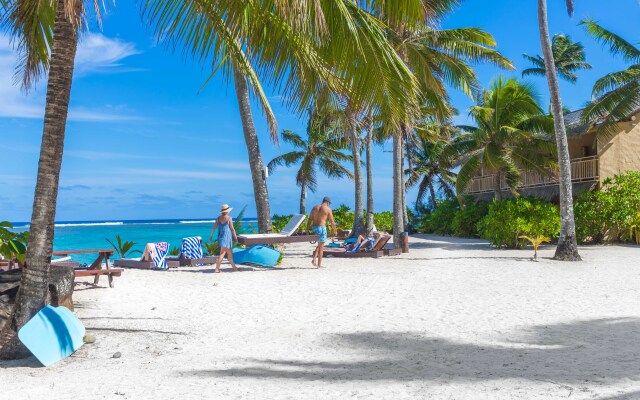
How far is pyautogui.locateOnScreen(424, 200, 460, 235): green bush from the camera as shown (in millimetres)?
31984

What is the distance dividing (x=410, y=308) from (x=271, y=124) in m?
7.31

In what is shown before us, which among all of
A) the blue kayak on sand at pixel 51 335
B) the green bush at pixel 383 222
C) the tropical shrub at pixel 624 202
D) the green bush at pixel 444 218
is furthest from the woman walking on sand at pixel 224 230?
the green bush at pixel 383 222

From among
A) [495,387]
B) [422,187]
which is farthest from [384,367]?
[422,187]

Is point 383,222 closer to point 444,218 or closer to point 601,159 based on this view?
point 444,218

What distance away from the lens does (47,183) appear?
6180 millimetres

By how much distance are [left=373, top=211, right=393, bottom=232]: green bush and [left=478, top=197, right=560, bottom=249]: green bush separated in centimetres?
1393

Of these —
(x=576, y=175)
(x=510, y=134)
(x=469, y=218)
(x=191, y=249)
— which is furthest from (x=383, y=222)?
(x=191, y=249)

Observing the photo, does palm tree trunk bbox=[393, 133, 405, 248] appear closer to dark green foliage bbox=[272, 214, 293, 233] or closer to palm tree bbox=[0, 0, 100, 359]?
dark green foliage bbox=[272, 214, 293, 233]

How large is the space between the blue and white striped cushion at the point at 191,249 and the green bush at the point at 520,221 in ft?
36.2

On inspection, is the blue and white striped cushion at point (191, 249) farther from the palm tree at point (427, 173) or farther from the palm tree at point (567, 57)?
the palm tree at point (567, 57)

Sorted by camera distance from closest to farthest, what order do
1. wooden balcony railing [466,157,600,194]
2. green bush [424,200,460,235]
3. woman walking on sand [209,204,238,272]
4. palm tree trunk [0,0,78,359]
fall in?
1. palm tree trunk [0,0,78,359]
2. woman walking on sand [209,204,238,272]
3. wooden balcony railing [466,157,600,194]
4. green bush [424,200,460,235]

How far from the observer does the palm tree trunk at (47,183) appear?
618cm

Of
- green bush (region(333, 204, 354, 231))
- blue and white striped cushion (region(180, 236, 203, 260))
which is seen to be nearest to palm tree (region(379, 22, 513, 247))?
blue and white striped cushion (region(180, 236, 203, 260))

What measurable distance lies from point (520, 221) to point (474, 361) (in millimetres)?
15808
